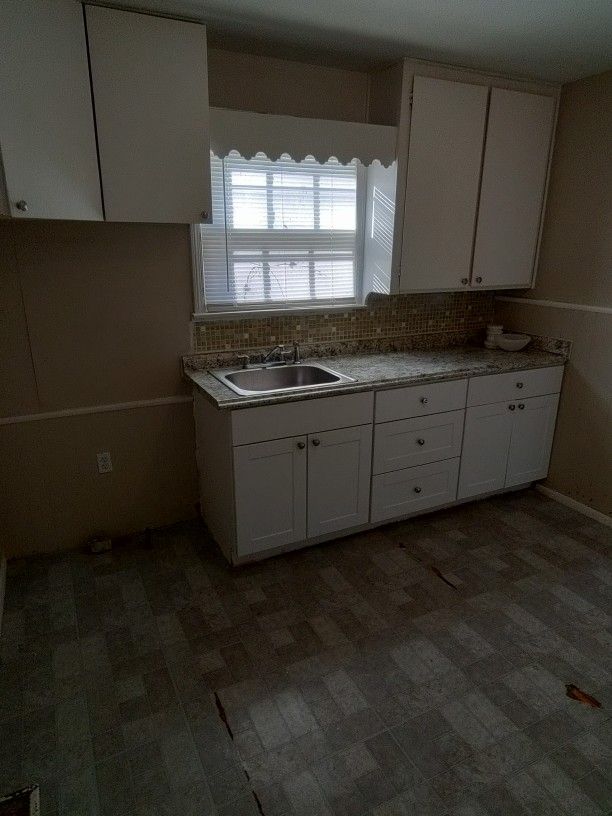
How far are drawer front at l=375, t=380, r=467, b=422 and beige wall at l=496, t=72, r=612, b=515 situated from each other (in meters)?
0.82

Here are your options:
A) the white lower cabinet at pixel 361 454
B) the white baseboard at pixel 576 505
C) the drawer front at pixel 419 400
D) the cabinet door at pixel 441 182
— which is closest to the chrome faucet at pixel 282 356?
the white lower cabinet at pixel 361 454

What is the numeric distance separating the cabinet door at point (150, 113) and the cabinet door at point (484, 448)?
187 cm

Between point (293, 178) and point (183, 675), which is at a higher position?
point (293, 178)

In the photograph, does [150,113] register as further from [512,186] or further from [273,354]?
[512,186]

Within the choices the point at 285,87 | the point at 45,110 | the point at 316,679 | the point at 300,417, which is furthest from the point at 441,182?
the point at 316,679

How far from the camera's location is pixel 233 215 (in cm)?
254

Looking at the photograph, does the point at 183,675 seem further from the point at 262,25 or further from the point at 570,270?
the point at 570,270

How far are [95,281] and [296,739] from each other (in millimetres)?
2071

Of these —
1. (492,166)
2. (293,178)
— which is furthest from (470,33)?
(293,178)

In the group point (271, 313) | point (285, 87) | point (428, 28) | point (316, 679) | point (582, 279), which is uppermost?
point (428, 28)

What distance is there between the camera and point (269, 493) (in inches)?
92.3

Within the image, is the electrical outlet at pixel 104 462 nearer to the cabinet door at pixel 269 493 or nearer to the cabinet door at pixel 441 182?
the cabinet door at pixel 269 493

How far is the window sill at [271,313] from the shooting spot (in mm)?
2592

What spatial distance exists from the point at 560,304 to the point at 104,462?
2768mm
